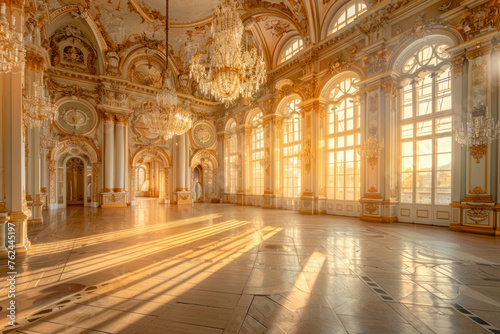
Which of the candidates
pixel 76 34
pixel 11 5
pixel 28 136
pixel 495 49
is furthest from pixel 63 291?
pixel 76 34

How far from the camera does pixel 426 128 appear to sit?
753 cm

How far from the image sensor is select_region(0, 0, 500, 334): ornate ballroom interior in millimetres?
2561

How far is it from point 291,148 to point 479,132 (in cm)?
679

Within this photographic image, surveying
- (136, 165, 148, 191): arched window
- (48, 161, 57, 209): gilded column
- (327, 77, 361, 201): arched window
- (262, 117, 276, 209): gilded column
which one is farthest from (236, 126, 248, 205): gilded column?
(136, 165, 148, 191): arched window

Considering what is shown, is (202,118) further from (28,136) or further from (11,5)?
(11,5)

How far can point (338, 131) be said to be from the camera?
390 inches

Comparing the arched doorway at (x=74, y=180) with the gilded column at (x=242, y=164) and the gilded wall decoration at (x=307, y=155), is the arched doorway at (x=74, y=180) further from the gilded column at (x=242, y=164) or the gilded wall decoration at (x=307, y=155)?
the gilded wall decoration at (x=307, y=155)

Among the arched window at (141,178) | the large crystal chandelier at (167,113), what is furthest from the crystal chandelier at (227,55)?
the arched window at (141,178)

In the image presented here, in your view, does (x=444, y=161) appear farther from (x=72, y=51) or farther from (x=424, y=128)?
(x=72, y=51)

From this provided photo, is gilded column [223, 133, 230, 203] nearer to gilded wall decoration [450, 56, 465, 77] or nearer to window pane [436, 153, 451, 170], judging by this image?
window pane [436, 153, 451, 170]

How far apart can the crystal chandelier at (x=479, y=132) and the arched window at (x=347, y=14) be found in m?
5.10

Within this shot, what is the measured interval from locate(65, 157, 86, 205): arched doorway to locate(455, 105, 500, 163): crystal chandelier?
16789 millimetres

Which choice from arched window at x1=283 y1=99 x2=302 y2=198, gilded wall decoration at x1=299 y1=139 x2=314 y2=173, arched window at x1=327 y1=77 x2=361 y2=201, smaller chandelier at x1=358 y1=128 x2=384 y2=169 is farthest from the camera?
arched window at x1=283 y1=99 x2=302 y2=198

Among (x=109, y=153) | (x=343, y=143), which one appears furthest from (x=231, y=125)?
(x=343, y=143)
